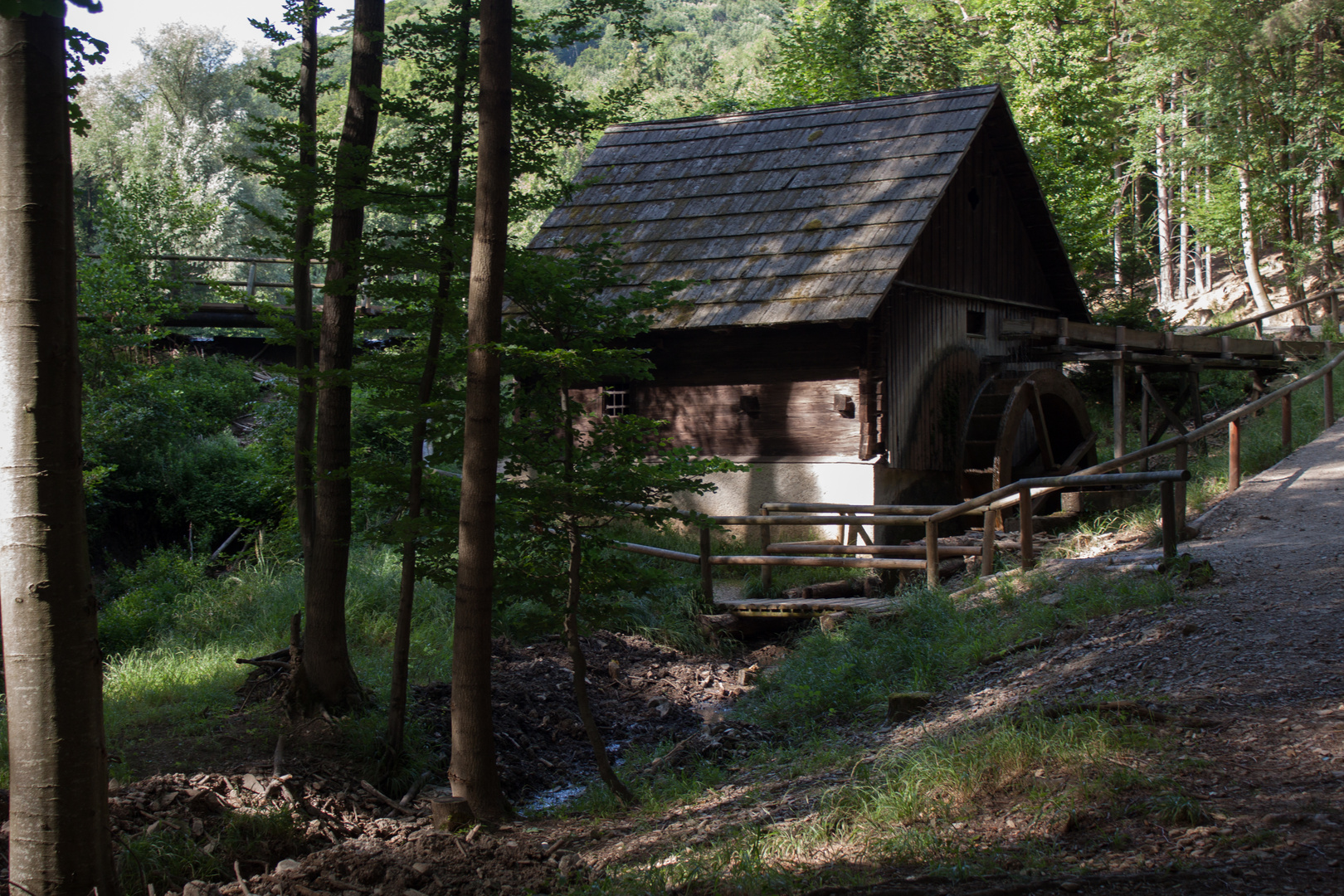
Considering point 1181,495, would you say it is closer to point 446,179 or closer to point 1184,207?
point 446,179

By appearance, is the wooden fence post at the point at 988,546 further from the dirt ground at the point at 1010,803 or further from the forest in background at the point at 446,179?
the forest in background at the point at 446,179

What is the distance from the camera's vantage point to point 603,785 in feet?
21.4

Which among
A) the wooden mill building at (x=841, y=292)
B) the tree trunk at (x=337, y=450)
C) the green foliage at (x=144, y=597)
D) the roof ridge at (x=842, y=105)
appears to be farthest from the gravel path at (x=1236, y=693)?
the roof ridge at (x=842, y=105)

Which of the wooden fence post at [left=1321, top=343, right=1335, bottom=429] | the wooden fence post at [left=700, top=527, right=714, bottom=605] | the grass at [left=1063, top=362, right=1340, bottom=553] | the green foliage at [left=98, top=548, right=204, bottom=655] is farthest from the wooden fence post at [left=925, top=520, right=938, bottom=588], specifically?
the green foliage at [left=98, top=548, right=204, bottom=655]

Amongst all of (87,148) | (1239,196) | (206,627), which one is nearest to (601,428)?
(206,627)

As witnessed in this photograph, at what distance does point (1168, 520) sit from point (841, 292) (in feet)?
18.7

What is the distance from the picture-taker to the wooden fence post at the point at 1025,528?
8914mm

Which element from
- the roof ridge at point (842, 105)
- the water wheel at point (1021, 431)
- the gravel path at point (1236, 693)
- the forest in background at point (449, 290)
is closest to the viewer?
the gravel path at point (1236, 693)

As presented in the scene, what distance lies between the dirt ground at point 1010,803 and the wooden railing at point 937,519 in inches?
27.5

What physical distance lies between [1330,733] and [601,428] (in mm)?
4127

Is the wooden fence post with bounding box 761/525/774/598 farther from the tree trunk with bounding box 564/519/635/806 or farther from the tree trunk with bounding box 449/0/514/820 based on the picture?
the tree trunk with bounding box 449/0/514/820

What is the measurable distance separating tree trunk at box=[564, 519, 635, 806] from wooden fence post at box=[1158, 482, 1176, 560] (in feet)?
15.8

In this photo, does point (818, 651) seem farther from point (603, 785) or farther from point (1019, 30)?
point (1019, 30)

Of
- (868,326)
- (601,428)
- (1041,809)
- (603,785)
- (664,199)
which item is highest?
(664,199)
